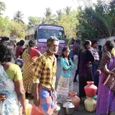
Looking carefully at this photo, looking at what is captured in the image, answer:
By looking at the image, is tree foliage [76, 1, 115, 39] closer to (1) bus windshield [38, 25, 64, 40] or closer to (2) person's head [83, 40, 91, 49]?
(1) bus windshield [38, 25, 64, 40]

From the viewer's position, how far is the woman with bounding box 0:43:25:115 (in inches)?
190

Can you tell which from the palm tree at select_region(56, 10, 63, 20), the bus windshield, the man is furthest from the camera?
the palm tree at select_region(56, 10, 63, 20)

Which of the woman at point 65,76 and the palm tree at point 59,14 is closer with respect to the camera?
the woman at point 65,76

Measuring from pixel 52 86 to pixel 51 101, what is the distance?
235mm

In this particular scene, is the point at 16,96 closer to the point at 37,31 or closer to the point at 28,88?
the point at 28,88

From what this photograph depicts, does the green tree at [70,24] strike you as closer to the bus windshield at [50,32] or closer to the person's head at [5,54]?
the bus windshield at [50,32]

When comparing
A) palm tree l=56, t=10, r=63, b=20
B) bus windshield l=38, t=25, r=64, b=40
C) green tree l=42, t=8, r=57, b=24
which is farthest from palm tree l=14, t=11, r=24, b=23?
bus windshield l=38, t=25, r=64, b=40

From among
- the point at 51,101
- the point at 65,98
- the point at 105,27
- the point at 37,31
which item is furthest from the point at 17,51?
the point at 105,27

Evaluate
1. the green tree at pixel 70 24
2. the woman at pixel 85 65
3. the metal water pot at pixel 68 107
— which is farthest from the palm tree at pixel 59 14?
the metal water pot at pixel 68 107

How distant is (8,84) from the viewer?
4.84m

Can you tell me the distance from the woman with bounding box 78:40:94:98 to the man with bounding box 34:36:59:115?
394cm

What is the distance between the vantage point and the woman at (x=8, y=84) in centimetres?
483

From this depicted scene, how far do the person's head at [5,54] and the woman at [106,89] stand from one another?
261 cm

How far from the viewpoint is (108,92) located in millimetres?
7852
